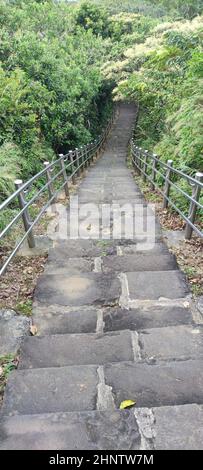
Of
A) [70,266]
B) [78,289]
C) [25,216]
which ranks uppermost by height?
[25,216]

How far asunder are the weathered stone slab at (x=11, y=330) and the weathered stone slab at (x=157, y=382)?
2.80ft

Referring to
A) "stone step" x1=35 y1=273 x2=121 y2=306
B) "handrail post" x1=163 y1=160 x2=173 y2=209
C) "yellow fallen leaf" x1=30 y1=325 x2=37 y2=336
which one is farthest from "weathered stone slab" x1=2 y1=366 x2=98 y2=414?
"handrail post" x1=163 y1=160 x2=173 y2=209

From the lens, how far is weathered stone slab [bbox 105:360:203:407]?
1.97 m

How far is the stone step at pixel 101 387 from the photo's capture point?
6.45 feet

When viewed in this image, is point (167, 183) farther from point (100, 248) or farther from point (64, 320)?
point (64, 320)

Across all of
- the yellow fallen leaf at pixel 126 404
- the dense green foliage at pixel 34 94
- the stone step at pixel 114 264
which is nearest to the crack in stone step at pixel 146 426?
the yellow fallen leaf at pixel 126 404

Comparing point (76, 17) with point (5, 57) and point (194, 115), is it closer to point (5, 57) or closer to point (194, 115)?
point (5, 57)

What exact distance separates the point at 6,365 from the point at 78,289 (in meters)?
1.11

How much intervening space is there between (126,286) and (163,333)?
861 millimetres

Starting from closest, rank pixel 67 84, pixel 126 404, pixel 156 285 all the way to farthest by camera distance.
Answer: pixel 126 404 < pixel 156 285 < pixel 67 84

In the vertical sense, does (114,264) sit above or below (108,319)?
above

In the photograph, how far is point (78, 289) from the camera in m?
3.42

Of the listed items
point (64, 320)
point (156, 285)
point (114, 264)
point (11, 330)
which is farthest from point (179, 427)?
point (114, 264)

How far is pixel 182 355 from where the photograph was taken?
2.40m
